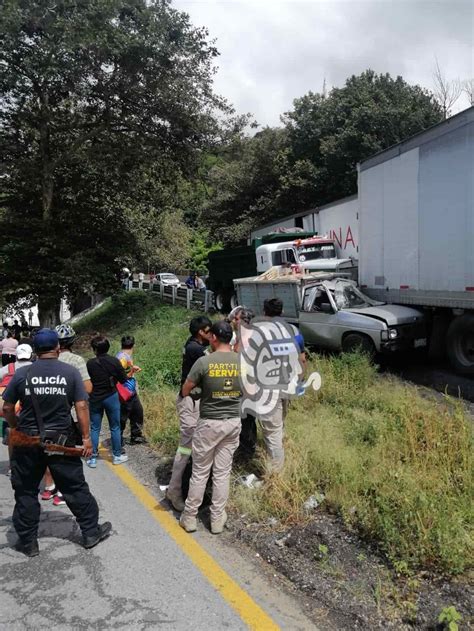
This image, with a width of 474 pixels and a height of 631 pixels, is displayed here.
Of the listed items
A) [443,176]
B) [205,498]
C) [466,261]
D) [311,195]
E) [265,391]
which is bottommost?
[205,498]

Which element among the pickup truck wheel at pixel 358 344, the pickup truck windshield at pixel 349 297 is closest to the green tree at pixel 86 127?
the pickup truck windshield at pixel 349 297

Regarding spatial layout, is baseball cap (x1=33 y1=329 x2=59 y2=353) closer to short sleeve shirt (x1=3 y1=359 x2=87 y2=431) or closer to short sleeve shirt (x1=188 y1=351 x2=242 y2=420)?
short sleeve shirt (x1=3 y1=359 x2=87 y2=431)

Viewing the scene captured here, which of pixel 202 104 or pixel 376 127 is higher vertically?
pixel 376 127

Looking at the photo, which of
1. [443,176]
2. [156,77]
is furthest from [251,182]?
[443,176]

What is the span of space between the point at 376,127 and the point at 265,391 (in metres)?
27.2

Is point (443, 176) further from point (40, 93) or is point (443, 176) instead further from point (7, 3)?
point (40, 93)

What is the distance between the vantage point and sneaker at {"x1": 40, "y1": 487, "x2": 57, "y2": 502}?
16.4ft

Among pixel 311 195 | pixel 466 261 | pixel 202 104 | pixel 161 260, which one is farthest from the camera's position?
pixel 161 260

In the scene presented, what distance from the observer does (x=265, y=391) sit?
472cm

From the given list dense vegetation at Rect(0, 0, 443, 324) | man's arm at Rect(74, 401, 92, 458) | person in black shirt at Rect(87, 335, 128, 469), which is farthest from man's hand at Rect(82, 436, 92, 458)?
dense vegetation at Rect(0, 0, 443, 324)

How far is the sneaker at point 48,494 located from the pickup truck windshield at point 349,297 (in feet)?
22.0

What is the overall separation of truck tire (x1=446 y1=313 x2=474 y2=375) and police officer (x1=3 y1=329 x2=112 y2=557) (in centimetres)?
696

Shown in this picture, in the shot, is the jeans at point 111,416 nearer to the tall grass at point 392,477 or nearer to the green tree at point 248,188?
the tall grass at point 392,477

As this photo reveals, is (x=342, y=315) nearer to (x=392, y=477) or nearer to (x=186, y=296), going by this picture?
(x=392, y=477)
